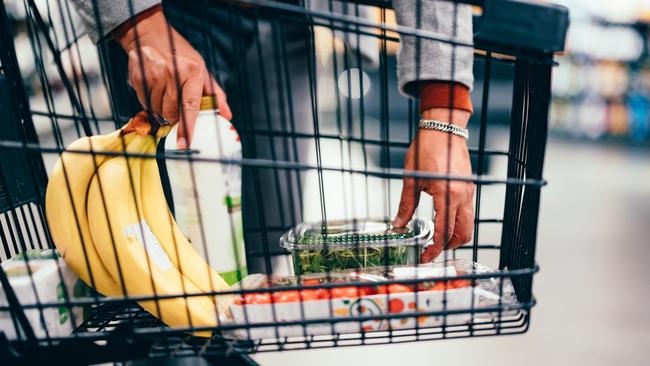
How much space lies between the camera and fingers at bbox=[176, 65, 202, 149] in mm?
639

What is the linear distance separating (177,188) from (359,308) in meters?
0.34

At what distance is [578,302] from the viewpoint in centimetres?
180

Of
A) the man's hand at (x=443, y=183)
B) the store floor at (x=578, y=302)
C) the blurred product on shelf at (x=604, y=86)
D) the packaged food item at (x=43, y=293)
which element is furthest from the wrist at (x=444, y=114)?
the blurred product on shelf at (x=604, y=86)

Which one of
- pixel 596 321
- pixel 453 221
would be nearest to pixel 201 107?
pixel 453 221

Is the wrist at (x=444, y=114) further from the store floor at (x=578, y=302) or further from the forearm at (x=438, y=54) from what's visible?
the store floor at (x=578, y=302)

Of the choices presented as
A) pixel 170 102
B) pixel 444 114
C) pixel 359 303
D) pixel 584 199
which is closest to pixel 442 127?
pixel 444 114

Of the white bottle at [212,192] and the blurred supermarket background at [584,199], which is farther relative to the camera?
the blurred supermarket background at [584,199]

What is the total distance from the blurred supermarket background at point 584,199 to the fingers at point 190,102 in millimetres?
172

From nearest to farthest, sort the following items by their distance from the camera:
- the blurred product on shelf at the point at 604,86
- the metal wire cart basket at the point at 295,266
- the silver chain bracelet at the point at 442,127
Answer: the metal wire cart basket at the point at 295,266 → the silver chain bracelet at the point at 442,127 → the blurred product on shelf at the point at 604,86

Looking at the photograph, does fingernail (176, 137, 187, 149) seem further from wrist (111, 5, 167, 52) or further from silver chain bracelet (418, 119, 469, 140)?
silver chain bracelet (418, 119, 469, 140)

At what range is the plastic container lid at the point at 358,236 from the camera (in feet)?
2.34

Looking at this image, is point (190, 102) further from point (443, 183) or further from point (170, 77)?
point (443, 183)

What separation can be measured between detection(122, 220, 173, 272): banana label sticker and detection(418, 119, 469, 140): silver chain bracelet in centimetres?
39

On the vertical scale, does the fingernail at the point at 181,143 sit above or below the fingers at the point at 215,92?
below
